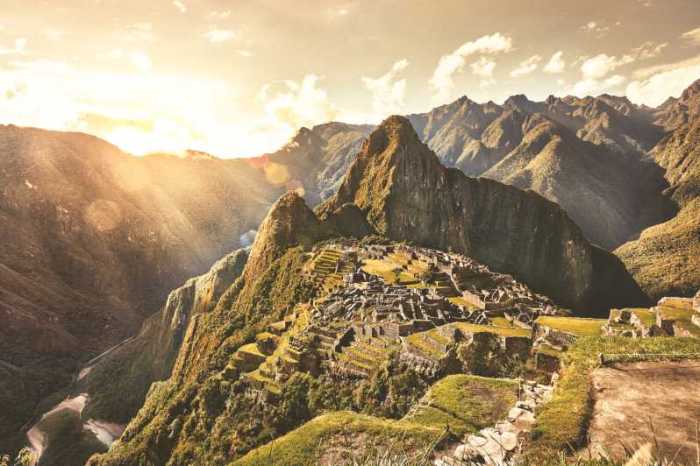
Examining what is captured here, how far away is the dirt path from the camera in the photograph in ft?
29.0

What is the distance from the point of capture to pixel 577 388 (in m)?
12.2

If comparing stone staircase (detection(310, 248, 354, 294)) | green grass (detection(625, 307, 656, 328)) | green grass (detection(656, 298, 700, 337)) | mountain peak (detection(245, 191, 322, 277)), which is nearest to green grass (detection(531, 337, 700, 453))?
green grass (detection(656, 298, 700, 337))

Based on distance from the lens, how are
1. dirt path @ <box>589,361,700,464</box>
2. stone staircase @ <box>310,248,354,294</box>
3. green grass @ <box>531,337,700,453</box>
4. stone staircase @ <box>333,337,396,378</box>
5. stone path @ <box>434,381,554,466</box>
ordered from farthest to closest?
stone staircase @ <box>310,248,354,294</box> → stone staircase @ <box>333,337,396,378</box> → stone path @ <box>434,381,554,466</box> → green grass @ <box>531,337,700,453</box> → dirt path @ <box>589,361,700,464</box>

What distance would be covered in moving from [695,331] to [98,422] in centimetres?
15210

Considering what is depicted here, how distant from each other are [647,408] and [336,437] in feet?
35.1

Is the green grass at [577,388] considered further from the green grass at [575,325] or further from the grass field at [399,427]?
the green grass at [575,325]

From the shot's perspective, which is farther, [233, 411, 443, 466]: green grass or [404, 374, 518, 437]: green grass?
[404, 374, 518, 437]: green grass

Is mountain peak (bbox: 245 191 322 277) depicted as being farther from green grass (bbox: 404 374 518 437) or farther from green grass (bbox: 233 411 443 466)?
green grass (bbox: 233 411 443 466)

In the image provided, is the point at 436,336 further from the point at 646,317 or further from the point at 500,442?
the point at 500,442

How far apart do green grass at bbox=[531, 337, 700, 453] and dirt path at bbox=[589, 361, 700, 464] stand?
0.34 metres

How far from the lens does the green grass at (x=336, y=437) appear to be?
14078 millimetres

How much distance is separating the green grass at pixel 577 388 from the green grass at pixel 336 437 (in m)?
3.96

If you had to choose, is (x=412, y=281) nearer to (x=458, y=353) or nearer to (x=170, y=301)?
(x=458, y=353)

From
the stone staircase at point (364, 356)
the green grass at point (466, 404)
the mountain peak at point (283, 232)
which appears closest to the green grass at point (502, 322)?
the stone staircase at point (364, 356)
